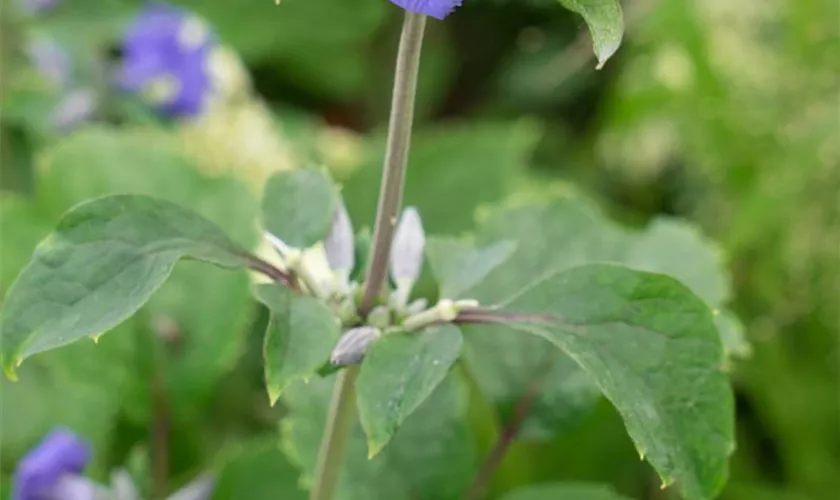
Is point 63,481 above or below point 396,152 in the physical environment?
below

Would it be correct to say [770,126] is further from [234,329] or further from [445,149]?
[234,329]

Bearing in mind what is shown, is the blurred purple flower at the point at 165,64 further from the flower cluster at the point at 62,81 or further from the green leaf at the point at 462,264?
the green leaf at the point at 462,264

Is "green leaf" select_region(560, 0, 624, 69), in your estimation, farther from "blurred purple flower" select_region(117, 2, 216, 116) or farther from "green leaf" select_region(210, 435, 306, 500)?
"blurred purple flower" select_region(117, 2, 216, 116)

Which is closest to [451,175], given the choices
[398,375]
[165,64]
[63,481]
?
[165,64]

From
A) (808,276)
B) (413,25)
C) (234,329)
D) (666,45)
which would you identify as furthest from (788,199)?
(413,25)

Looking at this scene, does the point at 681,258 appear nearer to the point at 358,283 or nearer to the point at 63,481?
the point at 358,283

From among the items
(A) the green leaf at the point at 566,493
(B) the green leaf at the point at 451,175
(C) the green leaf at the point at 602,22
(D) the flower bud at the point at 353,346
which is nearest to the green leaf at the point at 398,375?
(D) the flower bud at the point at 353,346
